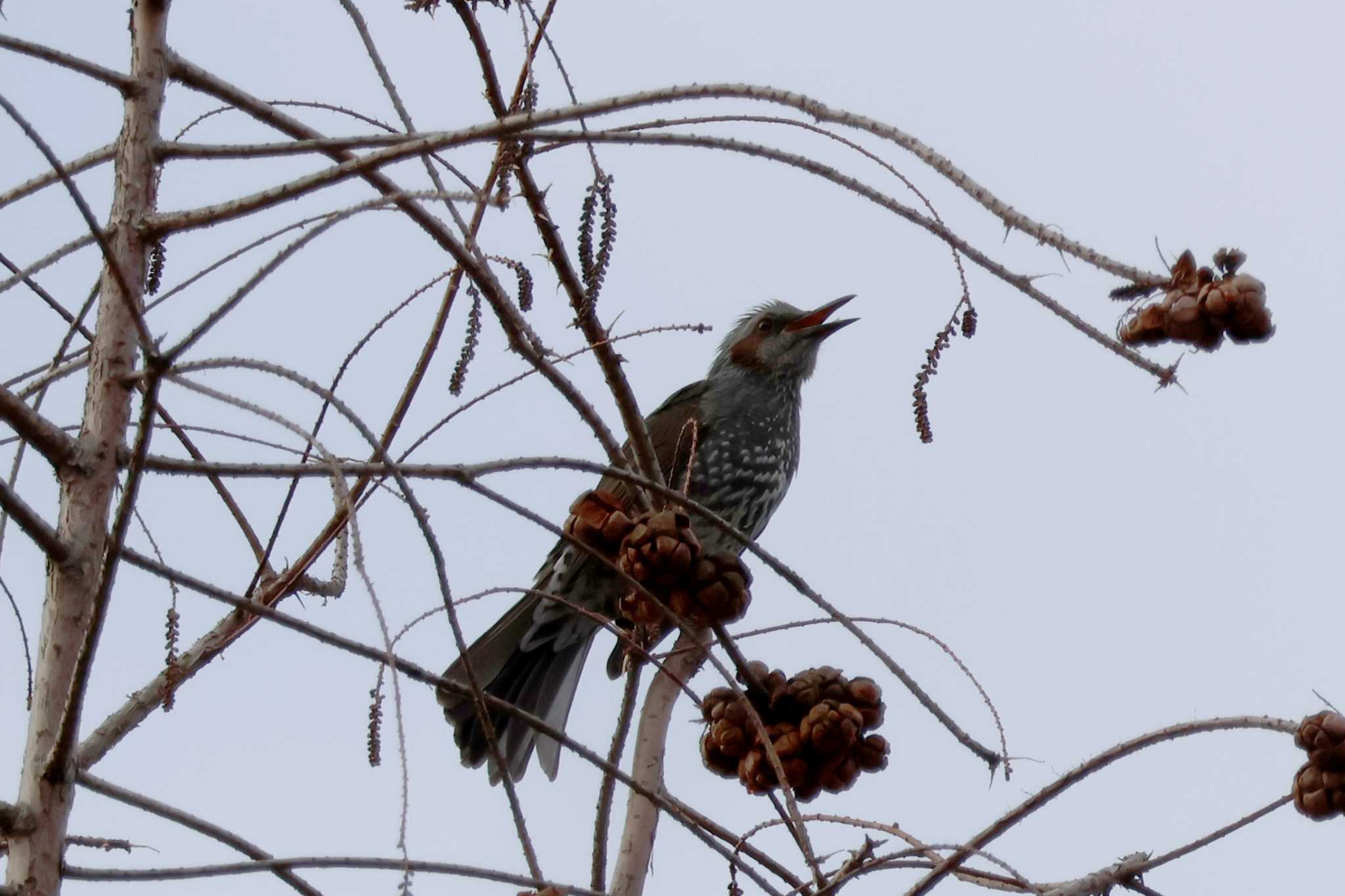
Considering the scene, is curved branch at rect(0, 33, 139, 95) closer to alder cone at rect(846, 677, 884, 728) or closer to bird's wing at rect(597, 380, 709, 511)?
alder cone at rect(846, 677, 884, 728)

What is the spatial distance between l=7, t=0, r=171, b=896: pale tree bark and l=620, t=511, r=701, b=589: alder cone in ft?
2.52

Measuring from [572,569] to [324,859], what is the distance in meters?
3.27

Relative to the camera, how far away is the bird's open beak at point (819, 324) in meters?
6.21

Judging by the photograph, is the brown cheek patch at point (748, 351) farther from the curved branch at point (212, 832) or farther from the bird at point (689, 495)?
the curved branch at point (212, 832)

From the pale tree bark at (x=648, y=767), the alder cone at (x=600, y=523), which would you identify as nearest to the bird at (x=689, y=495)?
the pale tree bark at (x=648, y=767)

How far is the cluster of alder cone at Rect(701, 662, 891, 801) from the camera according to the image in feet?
8.21

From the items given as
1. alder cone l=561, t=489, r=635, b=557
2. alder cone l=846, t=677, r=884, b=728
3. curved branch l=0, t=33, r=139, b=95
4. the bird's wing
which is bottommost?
alder cone l=846, t=677, r=884, b=728

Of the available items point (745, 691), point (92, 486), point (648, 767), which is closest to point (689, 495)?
point (648, 767)

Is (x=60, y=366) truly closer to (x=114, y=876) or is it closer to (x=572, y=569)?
(x=114, y=876)

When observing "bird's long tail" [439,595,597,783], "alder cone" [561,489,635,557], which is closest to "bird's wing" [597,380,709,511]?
"bird's long tail" [439,595,597,783]

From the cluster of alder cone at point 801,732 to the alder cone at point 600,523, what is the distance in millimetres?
301

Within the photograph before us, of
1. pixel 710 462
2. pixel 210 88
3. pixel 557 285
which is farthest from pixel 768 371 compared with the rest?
pixel 210 88

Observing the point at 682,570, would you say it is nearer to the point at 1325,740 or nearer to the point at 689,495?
the point at 1325,740

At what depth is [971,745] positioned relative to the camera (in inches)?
87.7
